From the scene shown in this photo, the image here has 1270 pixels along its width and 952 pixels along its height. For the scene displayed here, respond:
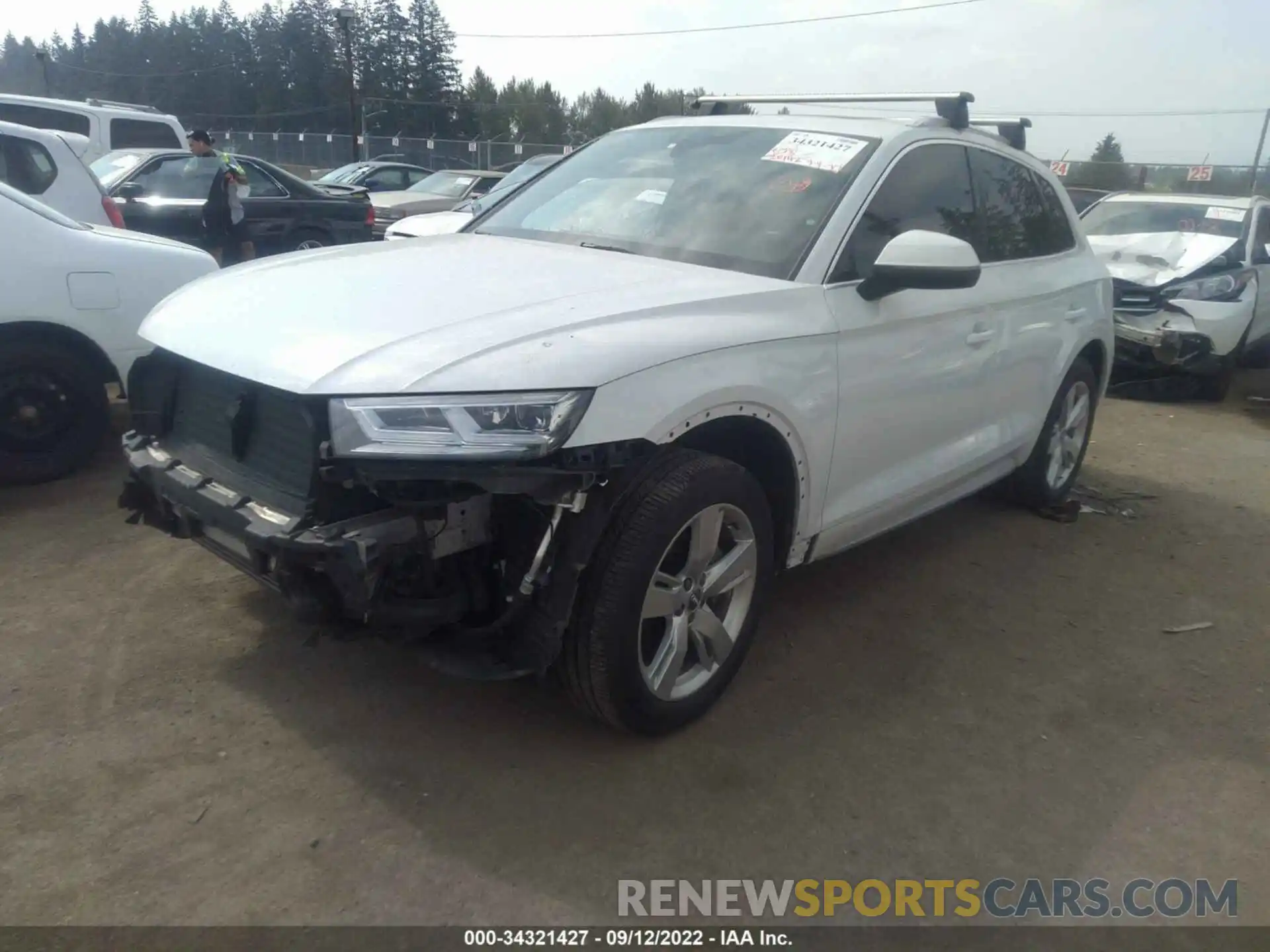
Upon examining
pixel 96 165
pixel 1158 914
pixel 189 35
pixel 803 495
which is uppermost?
pixel 189 35

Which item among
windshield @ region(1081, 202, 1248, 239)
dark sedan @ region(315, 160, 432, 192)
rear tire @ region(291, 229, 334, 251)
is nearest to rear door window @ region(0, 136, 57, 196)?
rear tire @ region(291, 229, 334, 251)

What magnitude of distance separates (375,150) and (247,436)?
120 ft

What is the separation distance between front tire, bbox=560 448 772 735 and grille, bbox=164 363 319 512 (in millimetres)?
812

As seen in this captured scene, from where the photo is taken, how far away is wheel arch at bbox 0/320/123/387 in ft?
14.8

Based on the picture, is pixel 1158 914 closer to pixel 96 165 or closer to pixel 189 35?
pixel 96 165

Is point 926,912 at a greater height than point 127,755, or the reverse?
point 127,755

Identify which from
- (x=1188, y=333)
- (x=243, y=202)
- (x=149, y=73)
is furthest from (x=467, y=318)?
(x=149, y=73)

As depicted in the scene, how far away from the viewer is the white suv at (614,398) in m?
2.41

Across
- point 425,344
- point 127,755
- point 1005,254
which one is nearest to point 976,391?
point 1005,254

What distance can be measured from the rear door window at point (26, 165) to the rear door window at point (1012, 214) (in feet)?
18.8

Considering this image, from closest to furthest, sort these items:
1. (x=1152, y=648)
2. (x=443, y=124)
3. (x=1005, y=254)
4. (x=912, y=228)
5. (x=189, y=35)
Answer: (x=912, y=228) < (x=1152, y=648) < (x=1005, y=254) < (x=443, y=124) < (x=189, y=35)

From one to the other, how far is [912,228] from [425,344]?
1.99 m

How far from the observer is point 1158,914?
2.47m

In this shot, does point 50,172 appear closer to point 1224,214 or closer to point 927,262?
point 927,262
